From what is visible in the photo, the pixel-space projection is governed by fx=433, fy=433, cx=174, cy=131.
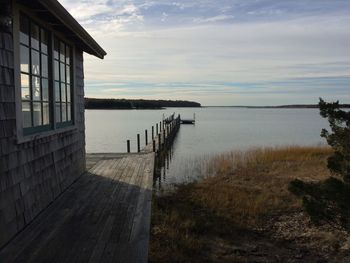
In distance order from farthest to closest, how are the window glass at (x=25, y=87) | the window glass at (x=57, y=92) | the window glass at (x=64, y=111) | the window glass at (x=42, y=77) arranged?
the window glass at (x=64, y=111)
the window glass at (x=57, y=92)
the window glass at (x=42, y=77)
the window glass at (x=25, y=87)

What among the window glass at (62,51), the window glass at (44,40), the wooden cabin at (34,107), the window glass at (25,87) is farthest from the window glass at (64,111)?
the window glass at (25,87)

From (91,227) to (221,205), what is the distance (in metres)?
4.91

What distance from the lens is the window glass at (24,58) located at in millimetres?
5508

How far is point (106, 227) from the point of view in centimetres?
569

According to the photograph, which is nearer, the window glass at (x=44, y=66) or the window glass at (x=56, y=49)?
the window glass at (x=44, y=66)

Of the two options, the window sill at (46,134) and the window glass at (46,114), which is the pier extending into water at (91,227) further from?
the window glass at (46,114)

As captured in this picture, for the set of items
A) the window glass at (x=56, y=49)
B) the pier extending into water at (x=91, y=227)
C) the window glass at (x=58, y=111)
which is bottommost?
the pier extending into water at (x=91, y=227)

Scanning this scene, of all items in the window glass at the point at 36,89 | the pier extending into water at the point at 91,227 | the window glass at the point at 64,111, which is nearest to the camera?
the pier extending into water at the point at 91,227

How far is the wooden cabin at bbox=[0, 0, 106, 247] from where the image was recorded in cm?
489

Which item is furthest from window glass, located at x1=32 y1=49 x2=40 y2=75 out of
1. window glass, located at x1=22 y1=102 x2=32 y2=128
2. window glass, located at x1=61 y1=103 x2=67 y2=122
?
window glass, located at x1=61 y1=103 x2=67 y2=122

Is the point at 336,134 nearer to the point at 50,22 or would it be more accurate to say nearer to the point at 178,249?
the point at 178,249

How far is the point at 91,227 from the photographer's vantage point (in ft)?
18.7

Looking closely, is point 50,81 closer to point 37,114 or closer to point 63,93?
point 37,114

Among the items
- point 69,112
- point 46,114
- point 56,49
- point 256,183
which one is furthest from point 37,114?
point 256,183
